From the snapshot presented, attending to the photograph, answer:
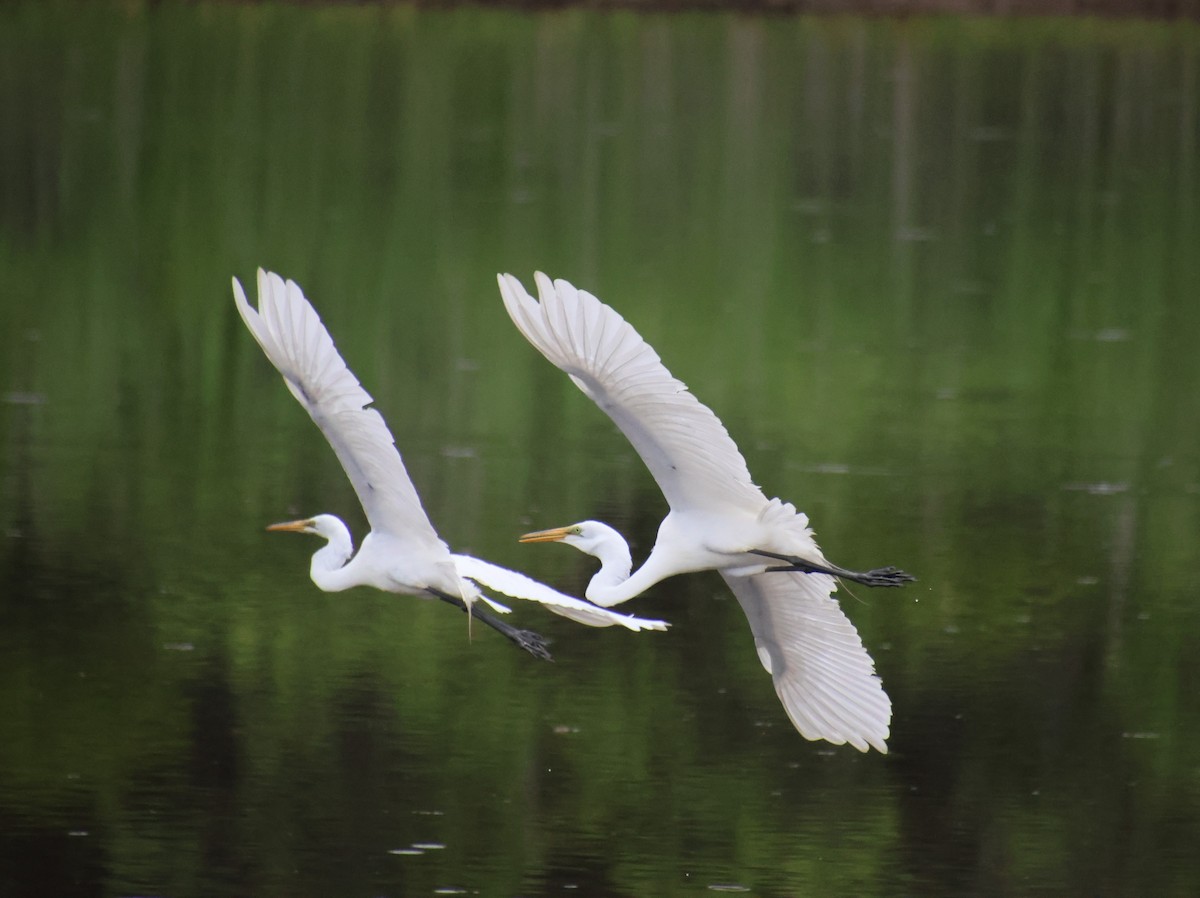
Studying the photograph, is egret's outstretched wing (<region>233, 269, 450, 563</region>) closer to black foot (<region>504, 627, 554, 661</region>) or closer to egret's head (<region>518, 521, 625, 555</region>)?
egret's head (<region>518, 521, 625, 555</region>)

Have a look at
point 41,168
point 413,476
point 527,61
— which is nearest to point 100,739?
point 413,476

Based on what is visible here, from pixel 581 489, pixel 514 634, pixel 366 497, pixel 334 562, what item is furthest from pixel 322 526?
pixel 581 489

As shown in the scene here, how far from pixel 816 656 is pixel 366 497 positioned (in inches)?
60.1

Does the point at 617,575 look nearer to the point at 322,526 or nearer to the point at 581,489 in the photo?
the point at 322,526

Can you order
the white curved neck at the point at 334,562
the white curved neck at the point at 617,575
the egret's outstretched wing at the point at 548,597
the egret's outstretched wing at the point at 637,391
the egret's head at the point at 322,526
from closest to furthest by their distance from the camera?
the egret's outstretched wing at the point at 637,391 < the egret's outstretched wing at the point at 548,597 < the white curved neck at the point at 617,575 < the white curved neck at the point at 334,562 < the egret's head at the point at 322,526

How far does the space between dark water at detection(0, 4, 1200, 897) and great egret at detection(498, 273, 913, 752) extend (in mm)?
716

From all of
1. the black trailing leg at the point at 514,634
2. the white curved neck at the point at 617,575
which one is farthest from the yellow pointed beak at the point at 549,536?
the black trailing leg at the point at 514,634

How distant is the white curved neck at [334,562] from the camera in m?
7.23

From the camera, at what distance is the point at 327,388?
6508 mm

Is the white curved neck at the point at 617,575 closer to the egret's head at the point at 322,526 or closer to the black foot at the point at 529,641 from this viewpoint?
the black foot at the point at 529,641

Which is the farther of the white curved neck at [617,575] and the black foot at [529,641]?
the black foot at [529,641]

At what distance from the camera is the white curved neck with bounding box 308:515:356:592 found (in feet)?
23.7

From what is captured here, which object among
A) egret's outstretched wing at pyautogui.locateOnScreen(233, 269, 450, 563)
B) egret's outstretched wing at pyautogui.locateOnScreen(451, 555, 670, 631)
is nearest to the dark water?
egret's outstretched wing at pyautogui.locateOnScreen(451, 555, 670, 631)

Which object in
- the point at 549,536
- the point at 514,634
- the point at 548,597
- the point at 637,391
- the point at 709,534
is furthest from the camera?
the point at 514,634
